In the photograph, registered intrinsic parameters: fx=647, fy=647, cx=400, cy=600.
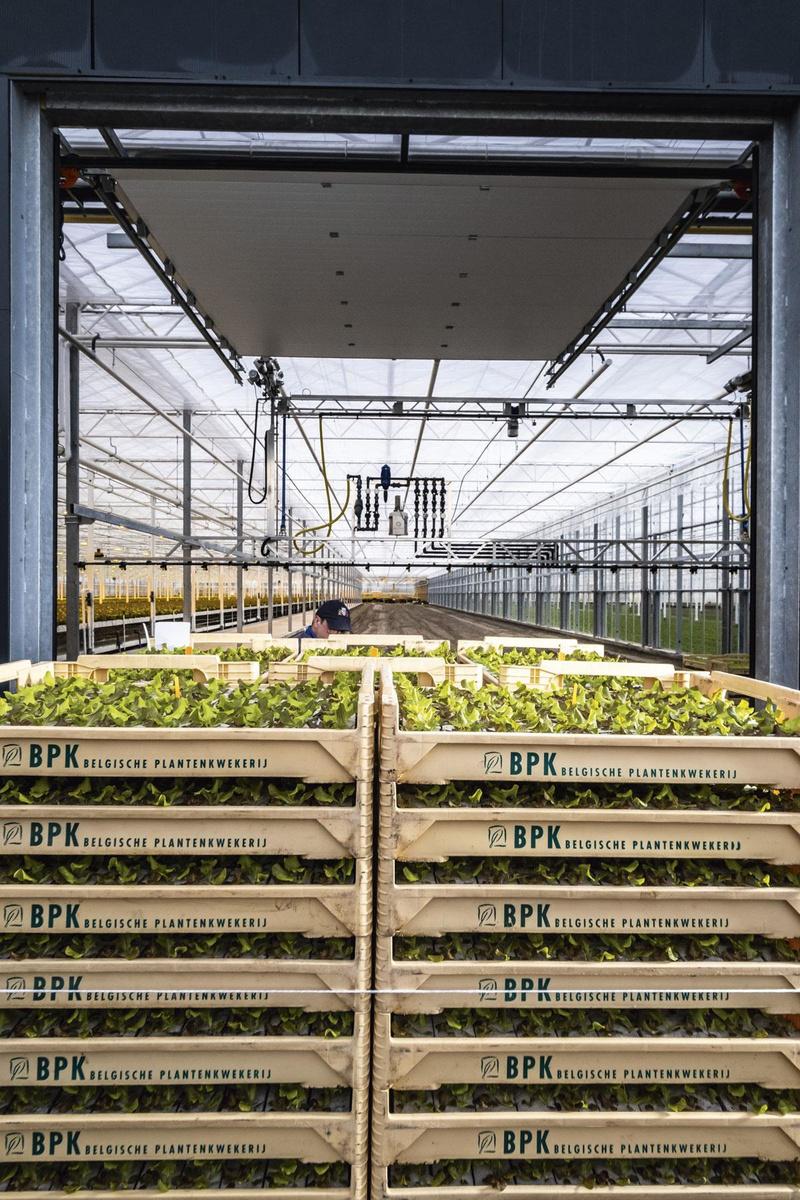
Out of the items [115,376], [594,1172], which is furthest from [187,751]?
[115,376]

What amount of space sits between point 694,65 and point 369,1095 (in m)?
3.79

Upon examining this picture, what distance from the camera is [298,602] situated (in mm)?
26250

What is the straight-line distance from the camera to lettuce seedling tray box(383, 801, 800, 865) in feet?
5.92

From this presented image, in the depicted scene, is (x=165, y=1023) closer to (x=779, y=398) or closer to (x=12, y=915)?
(x=12, y=915)

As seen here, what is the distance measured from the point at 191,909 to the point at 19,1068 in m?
0.64

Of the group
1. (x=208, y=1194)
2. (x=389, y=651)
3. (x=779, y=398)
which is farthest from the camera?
(x=389, y=651)

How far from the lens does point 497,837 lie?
1.83 m

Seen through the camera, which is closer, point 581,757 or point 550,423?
point 581,757

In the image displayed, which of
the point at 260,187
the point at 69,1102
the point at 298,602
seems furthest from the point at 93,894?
the point at 298,602

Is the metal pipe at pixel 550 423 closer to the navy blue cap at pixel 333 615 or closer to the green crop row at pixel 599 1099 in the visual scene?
the navy blue cap at pixel 333 615

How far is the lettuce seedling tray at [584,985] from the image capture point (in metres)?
1.81

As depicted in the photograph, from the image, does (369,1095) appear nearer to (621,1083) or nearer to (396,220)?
(621,1083)

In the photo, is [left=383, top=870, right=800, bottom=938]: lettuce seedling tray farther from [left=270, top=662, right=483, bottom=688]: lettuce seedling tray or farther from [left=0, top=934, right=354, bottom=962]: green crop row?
[left=270, top=662, right=483, bottom=688]: lettuce seedling tray

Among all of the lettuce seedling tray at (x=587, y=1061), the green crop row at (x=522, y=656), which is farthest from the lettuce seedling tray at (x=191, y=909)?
the green crop row at (x=522, y=656)
